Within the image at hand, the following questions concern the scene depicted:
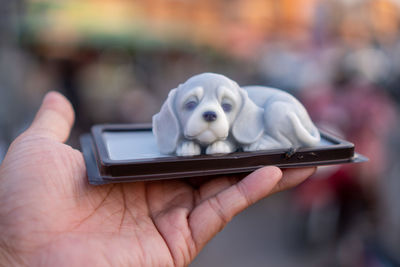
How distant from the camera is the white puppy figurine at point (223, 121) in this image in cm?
196

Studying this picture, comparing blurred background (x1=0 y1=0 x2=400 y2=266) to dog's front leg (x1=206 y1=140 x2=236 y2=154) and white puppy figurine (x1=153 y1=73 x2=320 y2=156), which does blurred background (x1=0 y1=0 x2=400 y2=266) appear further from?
dog's front leg (x1=206 y1=140 x2=236 y2=154)

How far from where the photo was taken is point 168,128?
2.06 m

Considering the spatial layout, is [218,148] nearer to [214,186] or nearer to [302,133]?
[214,186]

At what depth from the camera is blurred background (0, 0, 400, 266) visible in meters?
3.88

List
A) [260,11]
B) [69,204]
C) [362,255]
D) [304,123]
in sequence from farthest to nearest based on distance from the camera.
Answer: [260,11], [362,255], [304,123], [69,204]

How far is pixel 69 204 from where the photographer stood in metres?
1.87

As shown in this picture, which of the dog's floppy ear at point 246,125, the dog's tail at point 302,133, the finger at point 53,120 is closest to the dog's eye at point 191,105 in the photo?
the dog's floppy ear at point 246,125

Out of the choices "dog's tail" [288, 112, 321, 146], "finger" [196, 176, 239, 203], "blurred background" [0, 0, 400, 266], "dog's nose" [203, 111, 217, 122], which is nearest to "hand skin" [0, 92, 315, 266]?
"finger" [196, 176, 239, 203]

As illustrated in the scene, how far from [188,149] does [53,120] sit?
3.00ft

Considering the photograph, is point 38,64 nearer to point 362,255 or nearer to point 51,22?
point 51,22

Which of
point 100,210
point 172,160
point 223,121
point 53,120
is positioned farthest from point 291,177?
point 53,120

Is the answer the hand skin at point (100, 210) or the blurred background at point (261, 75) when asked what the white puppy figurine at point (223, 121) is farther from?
the blurred background at point (261, 75)

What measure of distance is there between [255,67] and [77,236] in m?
7.37

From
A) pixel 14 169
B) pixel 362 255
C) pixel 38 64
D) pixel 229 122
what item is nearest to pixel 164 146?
pixel 229 122
